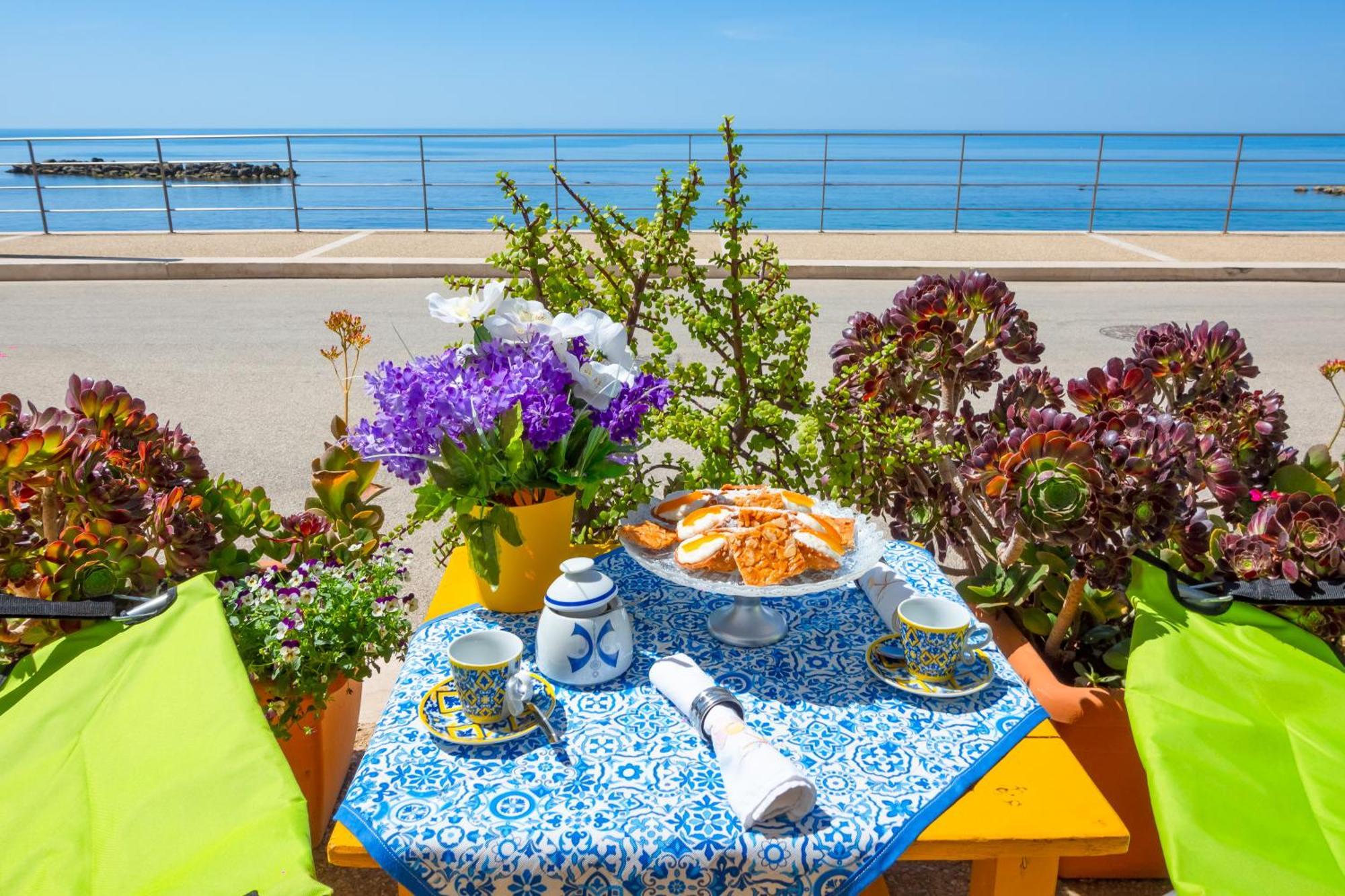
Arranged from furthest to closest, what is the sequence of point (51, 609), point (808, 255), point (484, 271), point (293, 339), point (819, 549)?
point (808, 255)
point (484, 271)
point (293, 339)
point (819, 549)
point (51, 609)

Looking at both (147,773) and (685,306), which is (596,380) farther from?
(147,773)

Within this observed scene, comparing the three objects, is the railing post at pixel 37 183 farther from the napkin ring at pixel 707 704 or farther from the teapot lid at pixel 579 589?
the napkin ring at pixel 707 704

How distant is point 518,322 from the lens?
1.70m

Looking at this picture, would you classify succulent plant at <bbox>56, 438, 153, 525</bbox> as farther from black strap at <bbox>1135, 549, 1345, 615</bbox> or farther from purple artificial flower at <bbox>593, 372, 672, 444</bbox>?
black strap at <bbox>1135, 549, 1345, 615</bbox>

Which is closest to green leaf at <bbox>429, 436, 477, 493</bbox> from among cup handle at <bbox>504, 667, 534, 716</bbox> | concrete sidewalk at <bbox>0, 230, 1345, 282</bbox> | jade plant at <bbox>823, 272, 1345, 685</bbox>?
cup handle at <bbox>504, 667, 534, 716</bbox>

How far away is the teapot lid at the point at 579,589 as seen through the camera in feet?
4.91

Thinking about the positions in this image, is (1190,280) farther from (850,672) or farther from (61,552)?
(61,552)

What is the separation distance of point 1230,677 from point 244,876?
53.0 inches

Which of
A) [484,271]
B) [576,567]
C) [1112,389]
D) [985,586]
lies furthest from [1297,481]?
[484,271]

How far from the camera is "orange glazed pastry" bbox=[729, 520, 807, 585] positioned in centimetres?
154

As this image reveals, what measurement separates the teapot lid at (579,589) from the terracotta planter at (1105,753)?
0.96 m

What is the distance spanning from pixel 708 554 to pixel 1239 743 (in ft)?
2.68

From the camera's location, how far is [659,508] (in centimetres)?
186

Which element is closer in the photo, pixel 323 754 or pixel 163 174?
pixel 323 754
